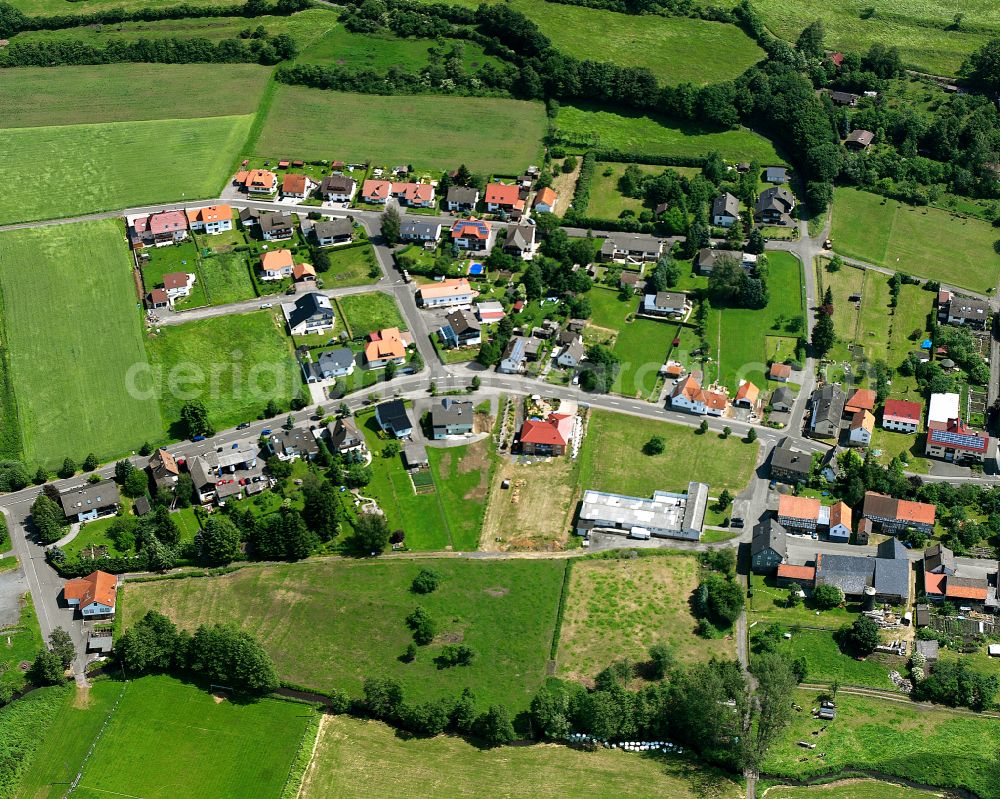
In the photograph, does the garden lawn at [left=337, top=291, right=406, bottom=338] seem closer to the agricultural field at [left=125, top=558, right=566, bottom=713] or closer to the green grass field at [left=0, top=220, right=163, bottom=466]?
the green grass field at [left=0, top=220, right=163, bottom=466]

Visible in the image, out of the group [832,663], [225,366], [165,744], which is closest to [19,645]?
[165,744]

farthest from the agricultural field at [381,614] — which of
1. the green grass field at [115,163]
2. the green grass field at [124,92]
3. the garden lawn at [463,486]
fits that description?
the green grass field at [124,92]

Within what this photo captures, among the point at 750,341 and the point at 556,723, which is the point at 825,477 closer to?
the point at 750,341

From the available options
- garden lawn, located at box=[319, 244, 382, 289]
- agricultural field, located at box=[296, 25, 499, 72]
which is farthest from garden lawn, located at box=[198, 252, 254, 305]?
agricultural field, located at box=[296, 25, 499, 72]

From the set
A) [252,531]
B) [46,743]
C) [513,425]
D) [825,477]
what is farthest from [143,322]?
[825,477]

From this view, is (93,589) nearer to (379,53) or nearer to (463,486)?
(463,486)
